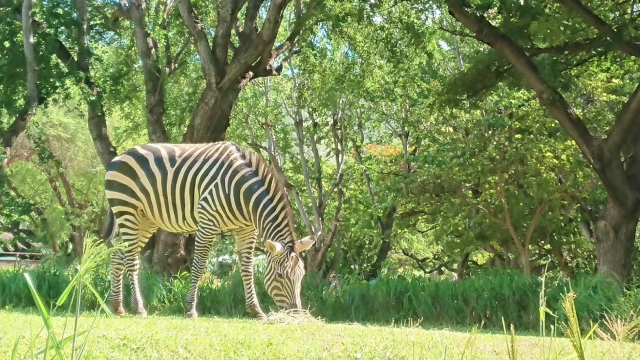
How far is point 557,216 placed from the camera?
19.0 m

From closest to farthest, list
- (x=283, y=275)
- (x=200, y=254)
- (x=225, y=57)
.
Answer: (x=283, y=275)
(x=200, y=254)
(x=225, y=57)

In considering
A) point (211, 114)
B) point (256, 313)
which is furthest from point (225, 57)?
point (256, 313)

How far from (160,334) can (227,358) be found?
1.32m

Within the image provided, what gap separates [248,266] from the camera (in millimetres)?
11039

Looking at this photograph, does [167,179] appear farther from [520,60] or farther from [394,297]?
[520,60]

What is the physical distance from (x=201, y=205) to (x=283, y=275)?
5.14 ft

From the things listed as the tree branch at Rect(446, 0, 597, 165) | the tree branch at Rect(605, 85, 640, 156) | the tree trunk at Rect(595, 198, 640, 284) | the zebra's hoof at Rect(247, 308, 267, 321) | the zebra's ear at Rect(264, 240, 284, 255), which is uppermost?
the tree branch at Rect(446, 0, 597, 165)

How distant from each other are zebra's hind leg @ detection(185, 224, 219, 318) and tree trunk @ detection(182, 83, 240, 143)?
15.1 feet

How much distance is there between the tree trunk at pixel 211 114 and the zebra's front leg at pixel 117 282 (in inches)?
175

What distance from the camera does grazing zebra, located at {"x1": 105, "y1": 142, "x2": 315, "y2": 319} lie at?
1033 centimetres

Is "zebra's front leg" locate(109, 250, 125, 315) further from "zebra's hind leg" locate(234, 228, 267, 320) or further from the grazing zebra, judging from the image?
"zebra's hind leg" locate(234, 228, 267, 320)

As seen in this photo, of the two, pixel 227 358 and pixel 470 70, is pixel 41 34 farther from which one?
pixel 227 358

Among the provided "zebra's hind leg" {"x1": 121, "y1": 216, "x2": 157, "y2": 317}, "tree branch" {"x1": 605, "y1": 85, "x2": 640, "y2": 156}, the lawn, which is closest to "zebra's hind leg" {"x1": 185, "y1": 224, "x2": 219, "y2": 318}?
"zebra's hind leg" {"x1": 121, "y1": 216, "x2": 157, "y2": 317}

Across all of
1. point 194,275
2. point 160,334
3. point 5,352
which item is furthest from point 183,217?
point 5,352
